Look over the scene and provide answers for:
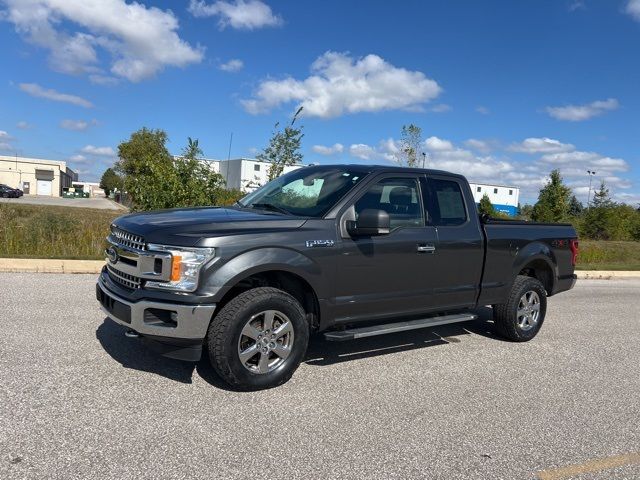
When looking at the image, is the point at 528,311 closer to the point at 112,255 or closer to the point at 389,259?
the point at 389,259

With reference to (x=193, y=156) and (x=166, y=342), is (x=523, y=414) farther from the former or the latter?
(x=193, y=156)

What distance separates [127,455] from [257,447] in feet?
2.62

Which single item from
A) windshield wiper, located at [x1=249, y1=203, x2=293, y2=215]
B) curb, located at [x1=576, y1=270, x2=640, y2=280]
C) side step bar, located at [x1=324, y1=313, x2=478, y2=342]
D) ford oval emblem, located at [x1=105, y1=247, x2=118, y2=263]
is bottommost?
curb, located at [x1=576, y1=270, x2=640, y2=280]

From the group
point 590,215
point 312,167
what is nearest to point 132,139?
point 590,215

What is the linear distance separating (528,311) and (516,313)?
0.31m

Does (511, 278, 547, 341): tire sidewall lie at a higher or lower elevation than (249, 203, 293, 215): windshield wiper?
lower

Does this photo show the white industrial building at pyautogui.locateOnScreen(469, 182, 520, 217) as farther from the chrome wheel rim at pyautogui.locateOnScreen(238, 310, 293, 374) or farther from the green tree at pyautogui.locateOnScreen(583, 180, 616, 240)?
the chrome wheel rim at pyautogui.locateOnScreen(238, 310, 293, 374)

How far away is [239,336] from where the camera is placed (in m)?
4.32

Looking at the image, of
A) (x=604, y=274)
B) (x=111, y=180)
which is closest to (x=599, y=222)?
(x=604, y=274)

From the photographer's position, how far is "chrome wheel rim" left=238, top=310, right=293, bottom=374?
440 cm

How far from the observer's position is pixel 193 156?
13.9 m

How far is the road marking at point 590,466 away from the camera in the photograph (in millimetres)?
3404

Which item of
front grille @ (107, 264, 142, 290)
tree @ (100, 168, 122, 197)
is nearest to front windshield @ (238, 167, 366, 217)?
front grille @ (107, 264, 142, 290)

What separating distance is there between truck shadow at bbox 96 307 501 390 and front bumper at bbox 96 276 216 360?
10.9 inches
